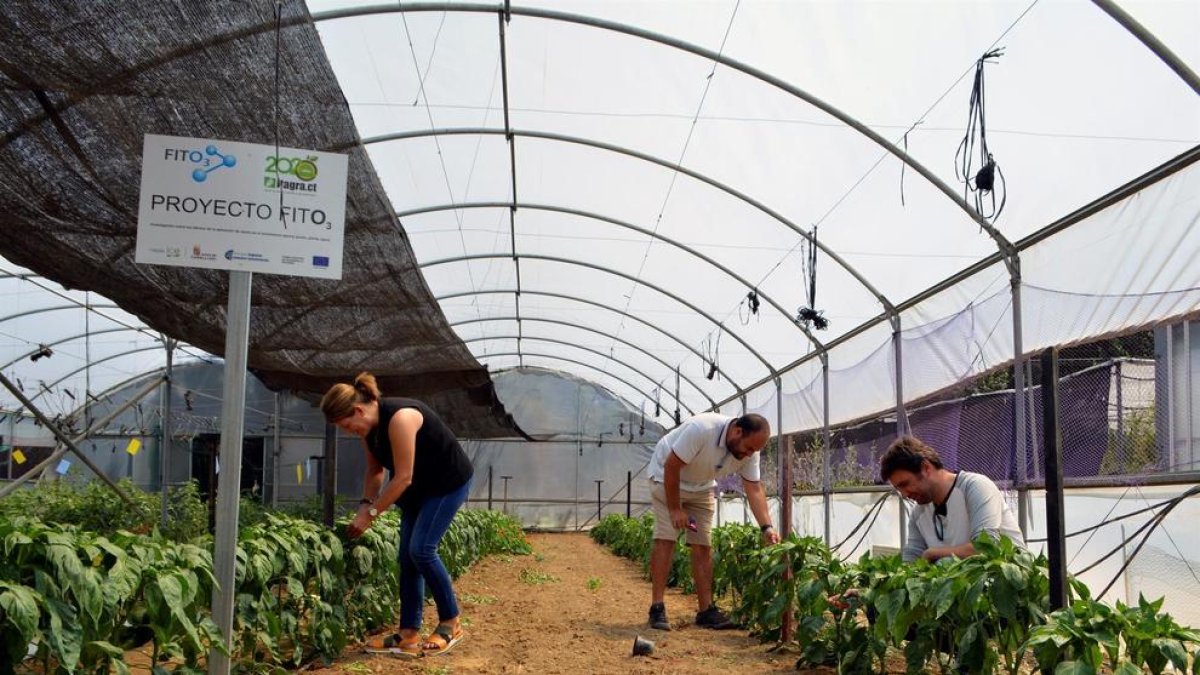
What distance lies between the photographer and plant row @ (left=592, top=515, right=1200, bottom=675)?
3082 mm

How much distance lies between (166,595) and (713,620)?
4269mm

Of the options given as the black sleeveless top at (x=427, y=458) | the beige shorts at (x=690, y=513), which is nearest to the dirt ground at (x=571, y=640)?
Result: the beige shorts at (x=690, y=513)

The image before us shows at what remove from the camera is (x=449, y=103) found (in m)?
9.00

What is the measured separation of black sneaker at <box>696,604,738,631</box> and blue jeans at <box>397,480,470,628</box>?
199 centimetres

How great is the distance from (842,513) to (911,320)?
9.11 feet

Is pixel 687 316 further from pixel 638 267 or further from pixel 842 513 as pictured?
pixel 842 513

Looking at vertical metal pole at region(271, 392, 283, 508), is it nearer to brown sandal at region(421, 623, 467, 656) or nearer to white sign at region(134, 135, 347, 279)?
brown sandal at region(421, 623, 467, 656)

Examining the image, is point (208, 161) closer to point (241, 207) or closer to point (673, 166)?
point (241, 207)

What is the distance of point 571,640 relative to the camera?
601 cm

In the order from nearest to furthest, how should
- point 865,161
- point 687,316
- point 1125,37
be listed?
point 1125,37 < point 865,161 < point 687,316

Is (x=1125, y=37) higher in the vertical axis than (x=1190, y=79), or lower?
higher

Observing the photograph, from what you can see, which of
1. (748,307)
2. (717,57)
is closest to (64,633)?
(717,57)

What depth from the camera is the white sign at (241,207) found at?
3.57 m

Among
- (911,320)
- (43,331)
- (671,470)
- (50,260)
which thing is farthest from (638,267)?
(43,331)
